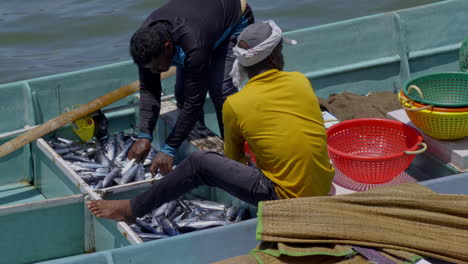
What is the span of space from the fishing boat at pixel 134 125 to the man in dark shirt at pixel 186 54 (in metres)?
0.50

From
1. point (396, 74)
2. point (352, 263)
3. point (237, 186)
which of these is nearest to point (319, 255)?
point (352, 263)

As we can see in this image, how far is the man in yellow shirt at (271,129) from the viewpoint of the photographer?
351 centimetres

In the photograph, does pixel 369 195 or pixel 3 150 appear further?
pixel 3 150

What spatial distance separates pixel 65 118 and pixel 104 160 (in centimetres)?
49

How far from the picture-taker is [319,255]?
125 inches

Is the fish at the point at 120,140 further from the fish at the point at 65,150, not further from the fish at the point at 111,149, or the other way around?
the fish at the point at 65,150

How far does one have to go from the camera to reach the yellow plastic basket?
4305mm

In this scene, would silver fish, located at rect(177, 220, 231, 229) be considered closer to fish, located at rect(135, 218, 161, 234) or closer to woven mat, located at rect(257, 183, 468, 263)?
fish, located at rect(135, 218, 161, 234)

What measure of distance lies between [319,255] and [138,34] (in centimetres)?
191

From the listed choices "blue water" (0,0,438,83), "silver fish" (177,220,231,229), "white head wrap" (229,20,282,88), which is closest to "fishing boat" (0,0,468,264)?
"silver fish" (177,220,231,229)

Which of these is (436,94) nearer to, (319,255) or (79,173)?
(319,255)

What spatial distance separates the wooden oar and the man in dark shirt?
0.62m

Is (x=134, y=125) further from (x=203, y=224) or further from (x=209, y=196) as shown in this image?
(x=203, y=224)

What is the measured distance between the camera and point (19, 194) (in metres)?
5.70
